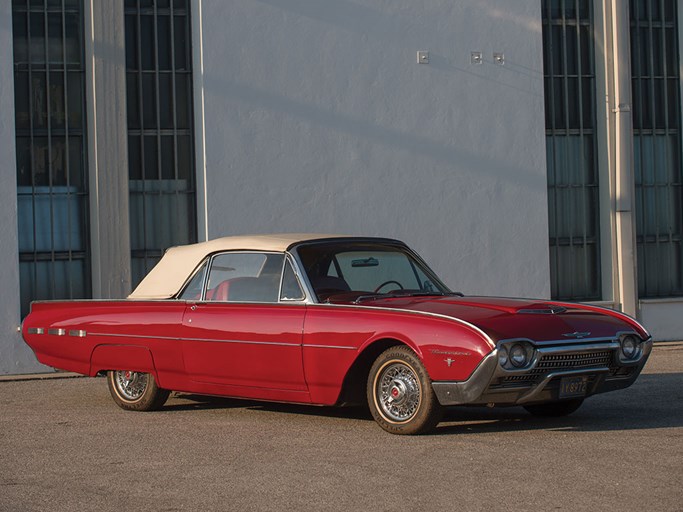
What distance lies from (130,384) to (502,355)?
3.78 meters

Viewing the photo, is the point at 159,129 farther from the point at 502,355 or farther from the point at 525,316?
the point at 502,355

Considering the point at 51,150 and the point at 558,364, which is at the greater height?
the point at 51,150

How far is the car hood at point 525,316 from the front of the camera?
8.30 metres

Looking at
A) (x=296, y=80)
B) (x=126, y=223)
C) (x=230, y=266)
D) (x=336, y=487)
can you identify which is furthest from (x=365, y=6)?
(x=336, y=487)

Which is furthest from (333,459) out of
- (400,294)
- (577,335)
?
(400,294)

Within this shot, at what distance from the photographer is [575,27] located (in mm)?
17125

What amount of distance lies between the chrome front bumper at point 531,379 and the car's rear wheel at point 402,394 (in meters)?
0.13

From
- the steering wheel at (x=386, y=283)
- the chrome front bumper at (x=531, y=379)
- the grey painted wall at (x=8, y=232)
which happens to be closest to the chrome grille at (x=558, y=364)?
→ the chrome front bumper at (x=531, y=379)

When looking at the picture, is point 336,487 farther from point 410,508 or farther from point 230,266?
point 230,266

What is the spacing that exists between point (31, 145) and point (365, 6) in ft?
14.8

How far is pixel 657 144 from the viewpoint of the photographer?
57.8 feet

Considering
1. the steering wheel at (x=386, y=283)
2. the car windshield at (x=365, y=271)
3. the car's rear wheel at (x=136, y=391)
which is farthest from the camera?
the car's rear wheel at (x=136, y=391)

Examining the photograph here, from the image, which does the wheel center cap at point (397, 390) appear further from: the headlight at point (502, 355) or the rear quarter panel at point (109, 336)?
the rear quarter panel at point (109, 336)

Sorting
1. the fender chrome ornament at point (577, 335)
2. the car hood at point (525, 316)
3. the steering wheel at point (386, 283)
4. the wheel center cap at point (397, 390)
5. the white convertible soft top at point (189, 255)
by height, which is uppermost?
the white convertible soft top at point (189, 255)
